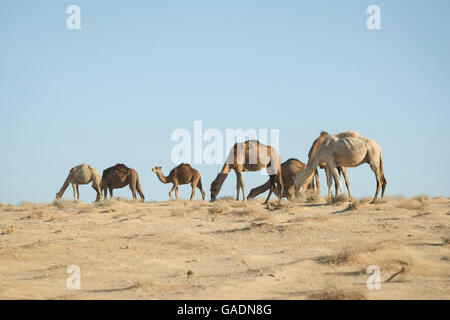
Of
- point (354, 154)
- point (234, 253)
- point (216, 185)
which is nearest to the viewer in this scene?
point (234, 253)

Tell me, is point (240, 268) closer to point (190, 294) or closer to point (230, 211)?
point (190, 294)

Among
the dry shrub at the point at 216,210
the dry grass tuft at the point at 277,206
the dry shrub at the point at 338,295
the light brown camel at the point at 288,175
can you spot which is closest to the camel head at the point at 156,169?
the light brown camel at the point at 288,175

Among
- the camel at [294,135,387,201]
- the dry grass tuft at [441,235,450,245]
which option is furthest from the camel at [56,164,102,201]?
the dry grass tuft at [441,235,450,245]

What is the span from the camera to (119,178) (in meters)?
31.0

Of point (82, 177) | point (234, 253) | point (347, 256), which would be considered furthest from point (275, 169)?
point (347, 256)

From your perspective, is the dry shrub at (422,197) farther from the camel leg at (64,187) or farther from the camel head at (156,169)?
the camel leg at (64,187)

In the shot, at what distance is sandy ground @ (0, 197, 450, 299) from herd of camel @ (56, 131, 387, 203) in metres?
2.30

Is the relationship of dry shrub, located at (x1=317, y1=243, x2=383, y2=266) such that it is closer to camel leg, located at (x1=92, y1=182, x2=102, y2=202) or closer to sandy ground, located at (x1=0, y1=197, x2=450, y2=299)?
sandy ground, located at (x1=0, y1=197, x2=450, y2=299)

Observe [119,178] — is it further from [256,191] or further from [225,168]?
[225,168]

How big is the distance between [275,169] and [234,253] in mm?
12448

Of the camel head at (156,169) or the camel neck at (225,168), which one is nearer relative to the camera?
the camel neck at (225,168)

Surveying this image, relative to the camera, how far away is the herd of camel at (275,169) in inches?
814

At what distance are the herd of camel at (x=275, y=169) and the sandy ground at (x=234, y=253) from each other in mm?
2296
